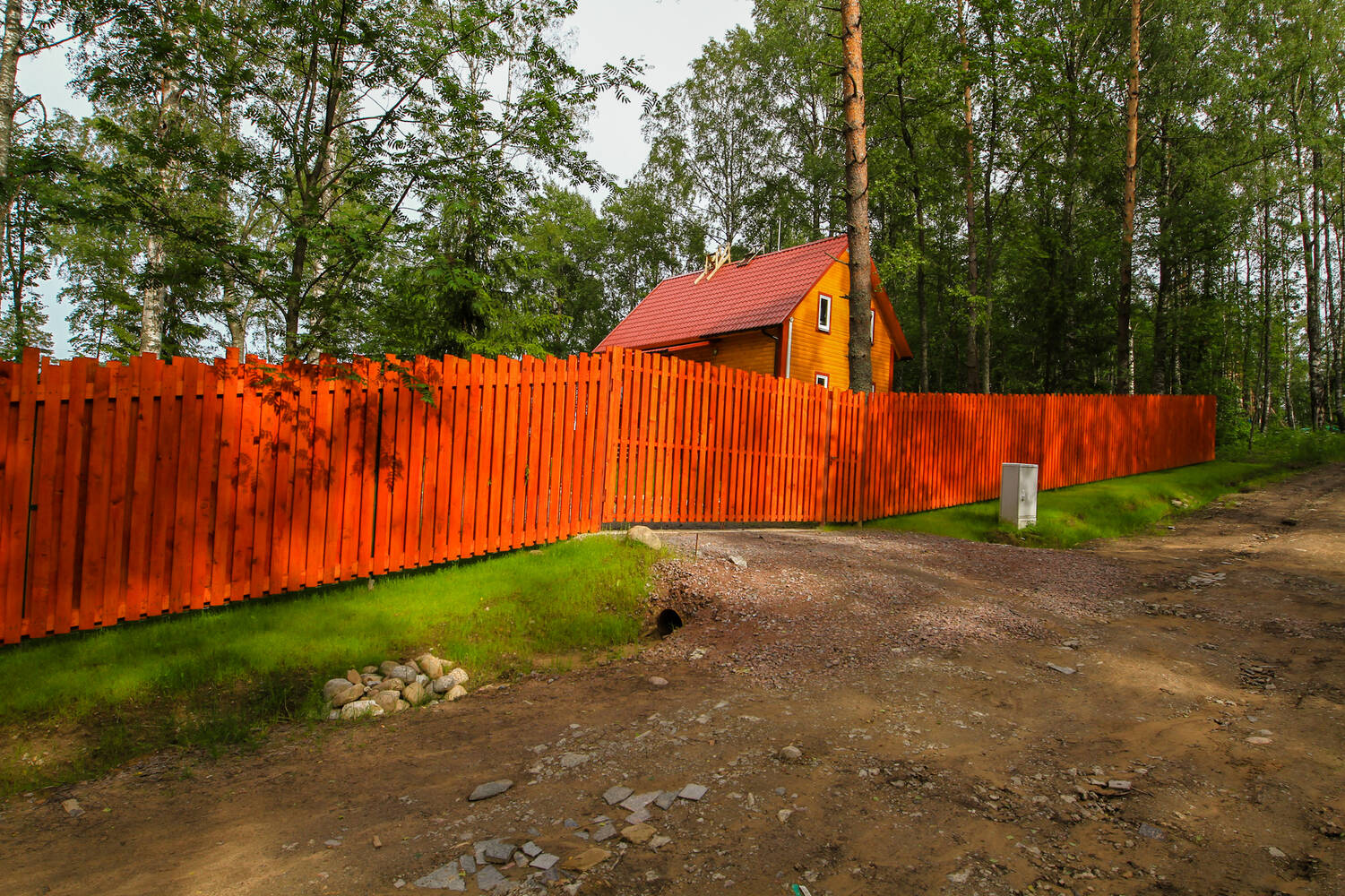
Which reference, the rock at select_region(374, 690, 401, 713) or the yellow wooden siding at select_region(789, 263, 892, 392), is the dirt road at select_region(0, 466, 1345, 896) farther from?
the yellow wooden siding at select_region(789, 263, 892, 392)

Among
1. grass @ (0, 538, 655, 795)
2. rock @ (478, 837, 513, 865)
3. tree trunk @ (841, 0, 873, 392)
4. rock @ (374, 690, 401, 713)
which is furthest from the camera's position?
tree trunk @ (841, 0, 873, 392)

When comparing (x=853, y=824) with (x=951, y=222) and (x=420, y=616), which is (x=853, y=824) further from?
(x=951, y=222)

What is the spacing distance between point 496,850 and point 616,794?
0.63 meters

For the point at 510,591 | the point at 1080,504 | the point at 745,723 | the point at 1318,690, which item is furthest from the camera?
the point at 1080,504

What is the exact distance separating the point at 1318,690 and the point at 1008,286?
109 ft

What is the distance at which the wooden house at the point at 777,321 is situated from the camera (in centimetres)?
2292

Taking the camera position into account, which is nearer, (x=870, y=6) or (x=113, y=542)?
(x=113, y=542)

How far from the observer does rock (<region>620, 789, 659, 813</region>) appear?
311 cm

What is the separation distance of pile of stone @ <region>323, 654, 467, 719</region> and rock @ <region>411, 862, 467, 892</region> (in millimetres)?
1969

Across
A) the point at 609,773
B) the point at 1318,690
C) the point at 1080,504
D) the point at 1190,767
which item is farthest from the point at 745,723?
the point at 1080,504

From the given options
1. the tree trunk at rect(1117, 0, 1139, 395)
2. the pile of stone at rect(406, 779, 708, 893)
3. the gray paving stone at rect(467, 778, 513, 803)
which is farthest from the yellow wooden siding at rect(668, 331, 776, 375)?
the pile of stone at rect(406, 779, 708, 893)

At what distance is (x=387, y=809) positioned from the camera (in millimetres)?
3215

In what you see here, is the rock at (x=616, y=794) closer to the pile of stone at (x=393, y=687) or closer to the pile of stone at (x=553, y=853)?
the pile of stone at (x=553, y=853)

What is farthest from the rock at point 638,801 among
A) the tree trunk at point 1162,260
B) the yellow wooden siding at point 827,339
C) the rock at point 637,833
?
the tree trunk at point 1162,260
